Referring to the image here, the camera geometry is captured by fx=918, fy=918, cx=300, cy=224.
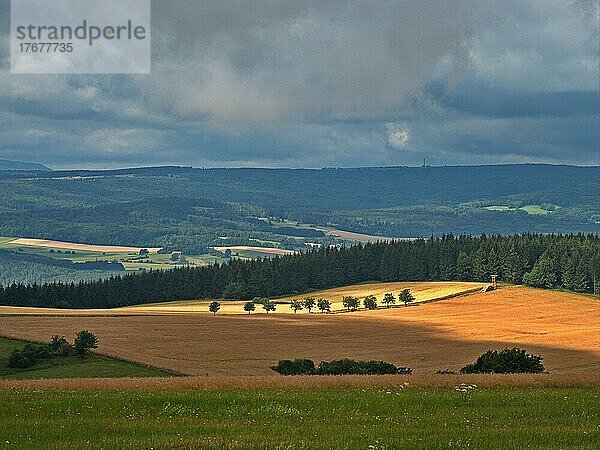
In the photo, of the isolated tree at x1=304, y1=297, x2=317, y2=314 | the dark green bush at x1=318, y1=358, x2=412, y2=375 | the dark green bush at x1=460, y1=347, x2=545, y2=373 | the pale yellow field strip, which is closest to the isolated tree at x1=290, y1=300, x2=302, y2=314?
the pale yellow field strip

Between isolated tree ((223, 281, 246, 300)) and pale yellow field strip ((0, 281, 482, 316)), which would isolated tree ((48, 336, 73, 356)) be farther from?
isolated tree ((223, 281, 246, 300))

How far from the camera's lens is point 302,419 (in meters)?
27.7

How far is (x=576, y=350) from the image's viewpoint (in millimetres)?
99125

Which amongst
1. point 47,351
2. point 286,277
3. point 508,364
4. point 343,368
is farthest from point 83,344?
point 286,277

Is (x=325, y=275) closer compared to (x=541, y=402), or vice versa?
(x=541, y=402)

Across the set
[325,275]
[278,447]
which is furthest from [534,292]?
[278,447]

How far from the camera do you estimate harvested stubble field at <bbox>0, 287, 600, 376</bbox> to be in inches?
3489

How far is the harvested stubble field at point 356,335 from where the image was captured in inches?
3489

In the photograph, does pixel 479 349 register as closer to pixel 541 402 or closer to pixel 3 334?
pixel 3 334

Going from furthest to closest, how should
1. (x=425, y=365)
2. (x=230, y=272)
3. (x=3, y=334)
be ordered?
(x=230, y=272)
(x=3, y=334)
(x=425, y=365)

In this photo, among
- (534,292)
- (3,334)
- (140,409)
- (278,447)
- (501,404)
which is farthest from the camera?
(534,292)

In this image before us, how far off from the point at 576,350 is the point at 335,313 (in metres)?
59.2

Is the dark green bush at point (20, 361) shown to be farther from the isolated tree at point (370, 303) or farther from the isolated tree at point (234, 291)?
the isolated tree at point (234, 291)

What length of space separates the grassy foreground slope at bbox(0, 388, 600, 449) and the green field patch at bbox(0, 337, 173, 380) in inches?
1543
